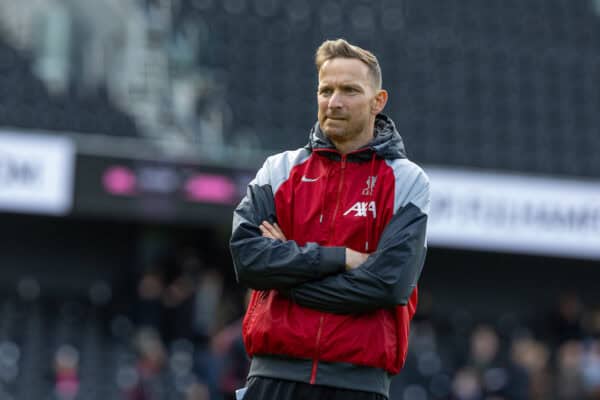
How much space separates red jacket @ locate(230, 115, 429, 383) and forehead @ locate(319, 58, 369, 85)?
0.64 feet

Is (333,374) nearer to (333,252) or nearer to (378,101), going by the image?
(333,252)

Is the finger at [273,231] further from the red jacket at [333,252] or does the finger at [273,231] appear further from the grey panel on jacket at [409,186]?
the grey panel on jacket at [409,186]

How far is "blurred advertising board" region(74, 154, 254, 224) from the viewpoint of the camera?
41.1 ft

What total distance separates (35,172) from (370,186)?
358 inches

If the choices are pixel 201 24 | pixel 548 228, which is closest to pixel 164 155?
pixel 201 24

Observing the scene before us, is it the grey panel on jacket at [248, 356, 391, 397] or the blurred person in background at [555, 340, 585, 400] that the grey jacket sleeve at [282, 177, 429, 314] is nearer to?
the grey panel on jacket at [248, 356, 391, 397]

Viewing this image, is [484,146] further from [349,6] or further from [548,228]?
[349,6]

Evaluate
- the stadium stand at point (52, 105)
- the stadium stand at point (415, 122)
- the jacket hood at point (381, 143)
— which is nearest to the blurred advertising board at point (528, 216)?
the stadium stand at point (415, 122)

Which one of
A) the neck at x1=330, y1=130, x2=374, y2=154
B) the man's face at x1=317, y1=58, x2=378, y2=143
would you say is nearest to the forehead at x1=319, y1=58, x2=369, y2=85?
the man's face at x1=317, y1=58, x2=378, y2=143

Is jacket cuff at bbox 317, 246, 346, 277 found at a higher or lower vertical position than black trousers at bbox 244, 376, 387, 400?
higher

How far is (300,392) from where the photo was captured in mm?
3572

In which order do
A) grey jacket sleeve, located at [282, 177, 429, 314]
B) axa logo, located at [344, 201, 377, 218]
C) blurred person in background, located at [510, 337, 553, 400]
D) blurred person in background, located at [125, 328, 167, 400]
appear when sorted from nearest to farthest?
1. grey jacket sleeve, located at [282, 177, 429, 314]
2. axa logo, located at [344, 201, 377, 218]
3. blurred person in background, located at [125, 328, 167, 400]
4. blurred person in background, located at [510, 337, 553, 400]

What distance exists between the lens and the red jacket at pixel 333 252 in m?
3.54

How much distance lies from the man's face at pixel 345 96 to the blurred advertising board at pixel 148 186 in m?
9.01
